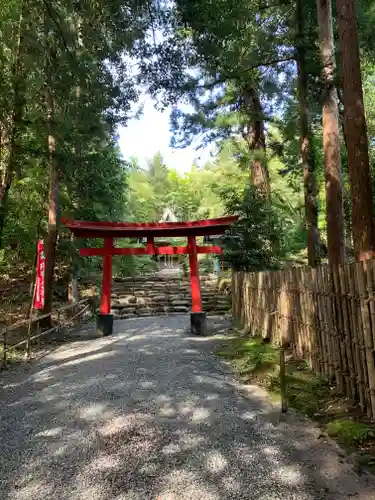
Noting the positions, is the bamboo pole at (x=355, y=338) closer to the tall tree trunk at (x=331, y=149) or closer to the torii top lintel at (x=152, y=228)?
the tall tree trunk at (x=331, y=149)

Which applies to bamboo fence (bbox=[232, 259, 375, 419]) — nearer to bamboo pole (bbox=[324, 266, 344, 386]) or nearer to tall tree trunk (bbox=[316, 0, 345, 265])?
bamboo pole (bbox=[324, 266, 344, 386])

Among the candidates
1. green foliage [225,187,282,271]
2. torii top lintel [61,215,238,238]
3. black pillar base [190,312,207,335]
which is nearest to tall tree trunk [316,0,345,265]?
torii top lintel [61,215,238,238]

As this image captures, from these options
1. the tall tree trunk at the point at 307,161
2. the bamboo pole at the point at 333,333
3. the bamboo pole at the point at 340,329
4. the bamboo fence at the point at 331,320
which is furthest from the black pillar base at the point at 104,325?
the bamboo pole at the point at 340,329

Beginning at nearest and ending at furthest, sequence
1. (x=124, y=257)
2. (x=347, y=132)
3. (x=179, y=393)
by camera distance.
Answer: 1. (x=347, y=132)
2. (x=179, y=393)
3. (x=124, y=257)

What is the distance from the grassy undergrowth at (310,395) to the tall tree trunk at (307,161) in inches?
89.3

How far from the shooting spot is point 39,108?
11.0m

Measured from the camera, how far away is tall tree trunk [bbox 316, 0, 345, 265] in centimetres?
639

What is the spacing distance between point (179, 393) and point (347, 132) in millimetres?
4045

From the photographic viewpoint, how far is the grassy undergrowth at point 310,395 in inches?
142

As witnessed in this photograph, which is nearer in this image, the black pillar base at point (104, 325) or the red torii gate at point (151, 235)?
the red torii gate at point (151, 235)

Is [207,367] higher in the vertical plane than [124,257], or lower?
lower

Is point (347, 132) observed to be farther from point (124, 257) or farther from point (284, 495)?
point (124, 257)

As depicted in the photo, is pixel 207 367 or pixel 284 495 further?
pixel 207 367

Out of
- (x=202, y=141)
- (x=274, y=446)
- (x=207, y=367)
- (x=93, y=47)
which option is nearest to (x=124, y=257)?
(x=202, y=141)
